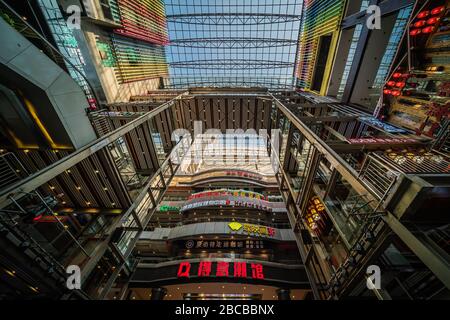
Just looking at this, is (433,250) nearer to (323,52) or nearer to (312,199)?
(312,199)

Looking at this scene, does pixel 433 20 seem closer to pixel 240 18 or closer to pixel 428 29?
pixel 428 29

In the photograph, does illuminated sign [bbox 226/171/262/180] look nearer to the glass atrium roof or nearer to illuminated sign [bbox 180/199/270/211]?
illuminated sign [bbox 180/199/270/211]

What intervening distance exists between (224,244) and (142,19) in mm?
36896

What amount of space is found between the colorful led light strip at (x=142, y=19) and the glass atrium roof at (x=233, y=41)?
3099 millimetres

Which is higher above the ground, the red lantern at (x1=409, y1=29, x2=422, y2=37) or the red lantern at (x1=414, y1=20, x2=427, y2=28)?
the red lantern at (x1=414, y1=20, x2=427, y2=28)

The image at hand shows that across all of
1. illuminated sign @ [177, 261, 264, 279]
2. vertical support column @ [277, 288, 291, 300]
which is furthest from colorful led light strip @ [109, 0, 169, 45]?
vertical support column @ [277, 288, 291, 300]

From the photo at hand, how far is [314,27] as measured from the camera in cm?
2216

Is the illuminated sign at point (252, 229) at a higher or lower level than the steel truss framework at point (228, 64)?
lower

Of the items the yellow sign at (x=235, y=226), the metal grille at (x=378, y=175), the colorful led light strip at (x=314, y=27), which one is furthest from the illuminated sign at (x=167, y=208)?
the colorful led light strip at (x=314, y=27)

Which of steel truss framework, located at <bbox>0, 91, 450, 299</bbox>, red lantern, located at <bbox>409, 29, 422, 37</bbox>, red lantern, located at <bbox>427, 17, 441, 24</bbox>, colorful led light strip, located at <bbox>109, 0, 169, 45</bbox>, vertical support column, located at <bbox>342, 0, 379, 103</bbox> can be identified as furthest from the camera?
colorful led light strip, located at <bbox>109, 0, 169, 45</bbox>

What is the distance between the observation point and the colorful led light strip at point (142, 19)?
19780mm

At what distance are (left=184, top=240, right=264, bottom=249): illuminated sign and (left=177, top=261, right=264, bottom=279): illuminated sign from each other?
4708 millimetres

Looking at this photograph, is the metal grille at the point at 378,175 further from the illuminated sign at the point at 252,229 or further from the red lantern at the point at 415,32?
the illuminated sign at the point at 252,229

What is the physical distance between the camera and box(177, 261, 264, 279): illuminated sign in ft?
52.7
